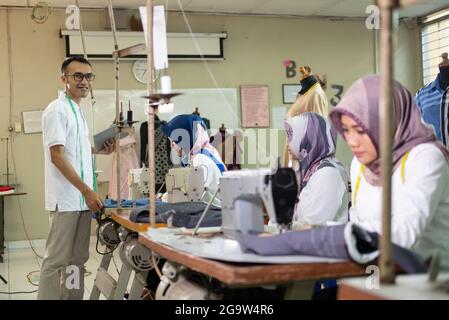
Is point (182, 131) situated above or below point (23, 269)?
above

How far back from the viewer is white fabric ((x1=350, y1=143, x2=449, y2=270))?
1.53m

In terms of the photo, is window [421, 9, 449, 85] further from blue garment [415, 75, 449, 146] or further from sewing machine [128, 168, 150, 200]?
sewing machine [128, 168, 150, 200]

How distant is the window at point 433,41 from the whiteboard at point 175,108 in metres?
2.61

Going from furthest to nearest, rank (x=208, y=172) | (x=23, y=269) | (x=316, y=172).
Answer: (x=23, y=269) < (x=208, y=172) < (x=316, y=172)

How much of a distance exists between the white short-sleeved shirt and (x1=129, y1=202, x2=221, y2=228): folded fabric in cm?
64

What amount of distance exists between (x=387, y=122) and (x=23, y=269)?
4.91m

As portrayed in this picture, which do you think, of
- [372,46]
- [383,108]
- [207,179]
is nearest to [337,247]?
[383,108]

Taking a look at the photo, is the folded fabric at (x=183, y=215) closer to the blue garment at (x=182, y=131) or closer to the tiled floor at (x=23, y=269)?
the blue garment at (x=182, y=131)

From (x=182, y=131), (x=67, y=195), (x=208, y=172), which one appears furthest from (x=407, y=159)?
(x=182, y=131)

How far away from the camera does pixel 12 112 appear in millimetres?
6691

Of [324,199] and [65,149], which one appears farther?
[65,149]

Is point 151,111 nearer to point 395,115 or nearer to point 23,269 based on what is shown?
point 395,115

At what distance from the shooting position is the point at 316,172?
2.47 metres

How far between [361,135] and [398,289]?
2.72 ft
